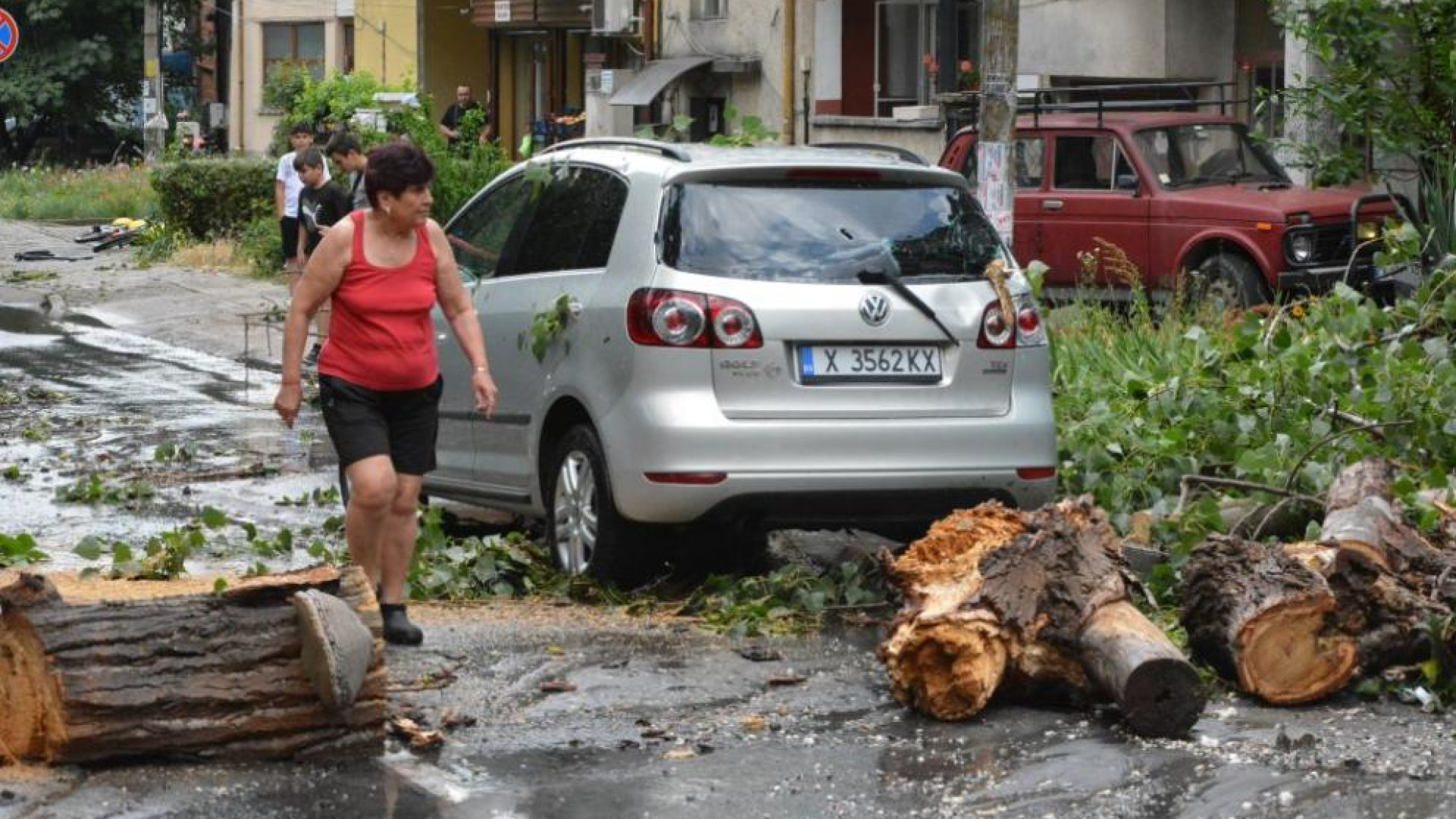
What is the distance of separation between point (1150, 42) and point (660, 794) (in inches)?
913

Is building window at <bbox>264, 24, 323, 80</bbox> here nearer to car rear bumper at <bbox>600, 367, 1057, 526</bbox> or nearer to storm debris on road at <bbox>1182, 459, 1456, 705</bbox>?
car rear bumper at <bbox>600, 367, 1057, 526</bbox>

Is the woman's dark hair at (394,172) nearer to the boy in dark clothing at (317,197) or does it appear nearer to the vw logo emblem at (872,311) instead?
the vw logo emblem at (872,311)

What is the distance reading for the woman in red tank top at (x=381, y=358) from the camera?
741cm

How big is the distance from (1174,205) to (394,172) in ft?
39.2

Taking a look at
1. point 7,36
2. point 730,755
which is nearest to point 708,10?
point 7,36

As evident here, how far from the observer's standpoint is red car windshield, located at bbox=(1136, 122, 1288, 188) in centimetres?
1889

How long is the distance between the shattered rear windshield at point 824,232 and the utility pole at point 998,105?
14.5 feet

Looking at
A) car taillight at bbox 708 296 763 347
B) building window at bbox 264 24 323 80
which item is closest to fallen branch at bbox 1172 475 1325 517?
car taillight at bbox 708 296 763 347

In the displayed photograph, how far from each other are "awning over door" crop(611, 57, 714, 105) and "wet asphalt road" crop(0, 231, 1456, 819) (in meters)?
27.4

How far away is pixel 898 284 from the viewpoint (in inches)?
331

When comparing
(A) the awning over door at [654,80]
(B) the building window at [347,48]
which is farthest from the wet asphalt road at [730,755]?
(B) the building window at [347,48]

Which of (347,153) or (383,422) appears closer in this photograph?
(383,422)

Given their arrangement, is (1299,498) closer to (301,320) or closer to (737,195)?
(737,195)

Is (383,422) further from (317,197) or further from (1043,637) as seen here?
(317,197)
